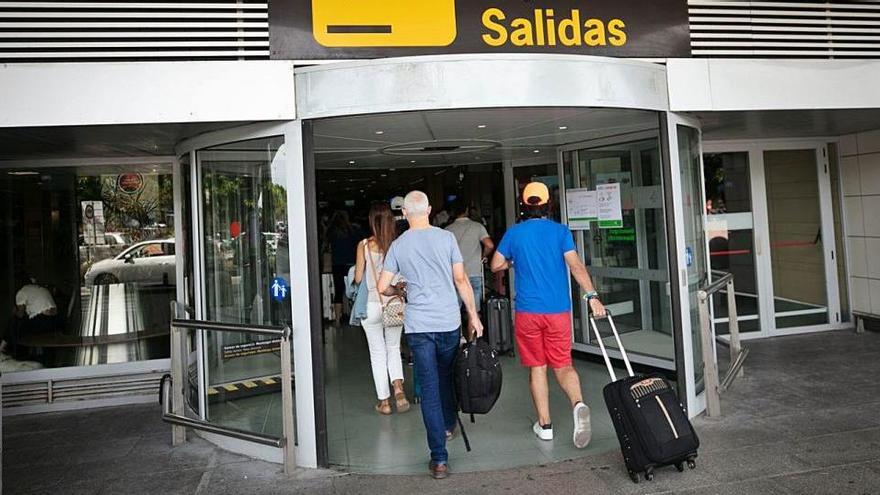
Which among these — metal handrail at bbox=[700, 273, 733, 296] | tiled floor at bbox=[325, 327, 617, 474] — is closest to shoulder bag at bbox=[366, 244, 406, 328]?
tiled floor at bbox=[325, 327, 617, 474]

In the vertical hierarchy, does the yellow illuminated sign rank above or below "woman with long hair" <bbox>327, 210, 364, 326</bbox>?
above

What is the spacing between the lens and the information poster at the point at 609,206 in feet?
20.0

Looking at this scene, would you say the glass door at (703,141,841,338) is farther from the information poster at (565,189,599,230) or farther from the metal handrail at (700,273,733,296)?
the metal handrail at (700,273,733,296)

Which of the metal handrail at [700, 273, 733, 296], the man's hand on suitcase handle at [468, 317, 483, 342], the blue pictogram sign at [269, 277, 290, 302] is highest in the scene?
the blue pictogram sign at [269, 277, 290, 302]

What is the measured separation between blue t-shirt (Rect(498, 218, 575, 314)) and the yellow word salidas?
1177 mm

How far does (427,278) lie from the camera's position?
3.97 m

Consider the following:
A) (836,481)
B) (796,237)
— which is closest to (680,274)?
(836,481)

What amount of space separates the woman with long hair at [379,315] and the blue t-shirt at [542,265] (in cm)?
111

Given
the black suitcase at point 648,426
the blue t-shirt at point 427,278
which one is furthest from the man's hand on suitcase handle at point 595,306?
the blue t-shirt at point 427,278

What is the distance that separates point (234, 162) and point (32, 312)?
2918 mm

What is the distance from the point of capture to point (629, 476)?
3.73 meters

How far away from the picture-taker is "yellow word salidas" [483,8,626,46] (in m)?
4.29

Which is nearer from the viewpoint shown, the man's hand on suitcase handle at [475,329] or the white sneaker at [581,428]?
the man's hand on suitcase handle at [475,329]

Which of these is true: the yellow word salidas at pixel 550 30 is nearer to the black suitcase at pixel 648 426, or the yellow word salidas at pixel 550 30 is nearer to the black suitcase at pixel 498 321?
the black suitcase at pixel 648 426
